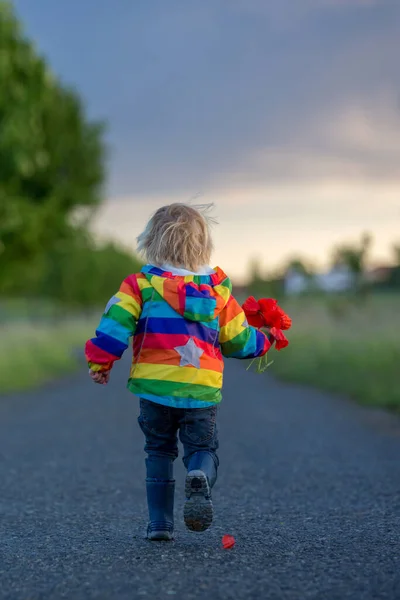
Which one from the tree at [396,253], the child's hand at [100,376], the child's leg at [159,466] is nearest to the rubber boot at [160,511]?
the child's leg at [159,466]

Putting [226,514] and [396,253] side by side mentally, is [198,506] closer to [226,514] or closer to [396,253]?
[226,514]

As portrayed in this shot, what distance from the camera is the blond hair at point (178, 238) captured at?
4.50m

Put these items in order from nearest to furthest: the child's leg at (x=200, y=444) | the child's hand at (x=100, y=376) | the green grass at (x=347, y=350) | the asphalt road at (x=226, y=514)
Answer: the asphalt road at (x=226, y=514) < the child's leg at (x=200, y=444) < the child's hand at (x=100, y=376) < the green grass at (x=347, y=350)

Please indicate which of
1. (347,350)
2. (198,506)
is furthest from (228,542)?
(347,350)

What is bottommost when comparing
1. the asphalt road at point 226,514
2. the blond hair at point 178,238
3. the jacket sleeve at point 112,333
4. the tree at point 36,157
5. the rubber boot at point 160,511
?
the asphalt road at point 226,514

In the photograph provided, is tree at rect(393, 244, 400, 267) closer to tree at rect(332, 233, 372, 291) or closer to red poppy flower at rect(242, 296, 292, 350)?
tree at rect(332, 233, 372, 291)

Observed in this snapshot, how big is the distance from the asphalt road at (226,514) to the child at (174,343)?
0.35m

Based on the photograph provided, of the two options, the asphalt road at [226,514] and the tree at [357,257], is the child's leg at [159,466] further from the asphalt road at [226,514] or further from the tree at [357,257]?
the tree at [357,257]

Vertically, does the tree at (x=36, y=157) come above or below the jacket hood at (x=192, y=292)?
above

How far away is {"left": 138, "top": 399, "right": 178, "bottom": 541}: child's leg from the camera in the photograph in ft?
14.8

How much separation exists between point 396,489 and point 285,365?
1467cm

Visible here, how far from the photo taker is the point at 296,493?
6.15m

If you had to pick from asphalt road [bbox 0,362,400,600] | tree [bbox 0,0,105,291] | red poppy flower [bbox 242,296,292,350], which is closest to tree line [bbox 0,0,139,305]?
tree [bbox 0,0,105,291]

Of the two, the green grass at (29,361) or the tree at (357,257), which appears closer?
the green grass at (29,361)
